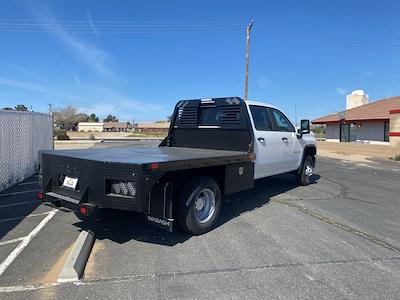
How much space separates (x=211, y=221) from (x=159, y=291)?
215 centimetres

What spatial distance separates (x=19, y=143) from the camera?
10.4 metres

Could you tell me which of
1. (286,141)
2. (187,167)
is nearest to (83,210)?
(187,167)

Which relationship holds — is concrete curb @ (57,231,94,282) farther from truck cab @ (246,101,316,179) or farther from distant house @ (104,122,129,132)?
distant house @ (104,122,129,132)

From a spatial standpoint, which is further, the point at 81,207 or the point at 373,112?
the point at 373,112

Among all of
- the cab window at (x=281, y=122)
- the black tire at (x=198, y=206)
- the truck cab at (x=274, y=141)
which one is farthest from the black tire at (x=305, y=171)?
the black tire at (x=198, y=206)

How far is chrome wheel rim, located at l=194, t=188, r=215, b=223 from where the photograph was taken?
18.4ft

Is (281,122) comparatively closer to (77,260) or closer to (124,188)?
(124,188)

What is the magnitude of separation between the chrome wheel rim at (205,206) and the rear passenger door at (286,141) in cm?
306

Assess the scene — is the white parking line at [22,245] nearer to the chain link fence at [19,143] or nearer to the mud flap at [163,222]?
the mud flap at [163,222]

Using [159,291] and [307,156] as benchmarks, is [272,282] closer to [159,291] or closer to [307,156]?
[159,291]

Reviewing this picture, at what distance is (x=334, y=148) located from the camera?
28.2 meters

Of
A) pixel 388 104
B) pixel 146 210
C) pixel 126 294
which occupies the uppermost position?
pixel 388 104

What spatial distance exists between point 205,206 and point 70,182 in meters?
2.09

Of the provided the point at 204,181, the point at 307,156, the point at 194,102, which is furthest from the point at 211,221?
the point at 307,156
